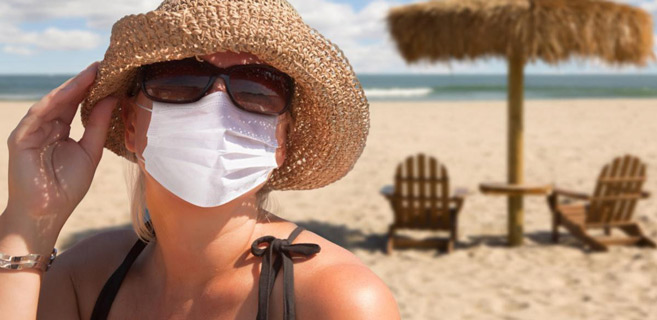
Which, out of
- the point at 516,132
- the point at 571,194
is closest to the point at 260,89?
the point at 516,132

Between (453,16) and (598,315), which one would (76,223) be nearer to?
(453,16)

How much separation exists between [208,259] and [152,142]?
0.97 feet

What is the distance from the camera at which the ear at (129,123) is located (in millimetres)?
1490

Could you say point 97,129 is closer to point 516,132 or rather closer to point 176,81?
point 176,81

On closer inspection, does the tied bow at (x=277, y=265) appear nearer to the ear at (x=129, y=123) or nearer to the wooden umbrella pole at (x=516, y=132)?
the ear at (x=129, y=123)

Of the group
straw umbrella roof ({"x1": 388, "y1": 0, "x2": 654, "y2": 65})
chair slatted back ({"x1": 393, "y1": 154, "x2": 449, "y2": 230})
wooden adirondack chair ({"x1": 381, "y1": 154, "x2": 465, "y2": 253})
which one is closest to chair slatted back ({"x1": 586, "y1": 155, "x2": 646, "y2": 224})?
straw umbrella roof ({"x1": 388, "y1": 0, "x2": 654, "y2": 65})

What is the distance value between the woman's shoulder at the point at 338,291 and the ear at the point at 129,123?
1.61ft

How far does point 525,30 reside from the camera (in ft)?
18.8

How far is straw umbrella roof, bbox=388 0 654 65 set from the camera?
18.7 feet

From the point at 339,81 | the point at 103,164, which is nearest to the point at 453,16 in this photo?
the point at 339,81

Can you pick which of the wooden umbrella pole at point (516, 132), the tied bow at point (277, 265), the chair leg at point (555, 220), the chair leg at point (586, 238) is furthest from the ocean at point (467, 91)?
the tied bow at point (277, 265)

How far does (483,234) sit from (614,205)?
4.60ft

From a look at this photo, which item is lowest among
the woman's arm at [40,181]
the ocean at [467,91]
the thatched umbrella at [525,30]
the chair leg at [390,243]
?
the ocean at [467,91]

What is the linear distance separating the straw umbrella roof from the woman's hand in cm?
496
